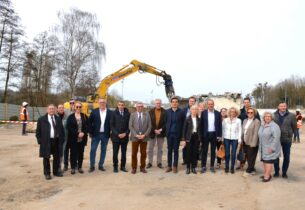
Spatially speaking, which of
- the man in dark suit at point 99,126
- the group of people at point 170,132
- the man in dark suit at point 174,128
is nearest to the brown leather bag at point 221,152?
the group of people at point 170,132

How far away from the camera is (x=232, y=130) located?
7977mm

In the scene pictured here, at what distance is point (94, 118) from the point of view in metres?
8.06

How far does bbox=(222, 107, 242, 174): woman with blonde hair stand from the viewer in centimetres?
796

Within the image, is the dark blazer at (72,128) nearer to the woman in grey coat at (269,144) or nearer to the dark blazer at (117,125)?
the dark blazer at (117,125)

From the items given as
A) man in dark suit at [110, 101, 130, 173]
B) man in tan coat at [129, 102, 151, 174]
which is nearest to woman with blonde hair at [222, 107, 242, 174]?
man in tan coat at [129, 102, 151, 174]

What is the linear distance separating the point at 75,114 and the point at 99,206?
3029 mm

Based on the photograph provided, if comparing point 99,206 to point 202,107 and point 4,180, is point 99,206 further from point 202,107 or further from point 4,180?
point 202,107

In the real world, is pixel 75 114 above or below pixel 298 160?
above

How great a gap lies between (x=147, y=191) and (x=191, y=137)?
6.79ft

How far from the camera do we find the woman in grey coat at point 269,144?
283 inches

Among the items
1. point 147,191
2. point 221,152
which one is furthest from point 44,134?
point 221,152

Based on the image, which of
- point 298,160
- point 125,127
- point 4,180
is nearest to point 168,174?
point 125,127

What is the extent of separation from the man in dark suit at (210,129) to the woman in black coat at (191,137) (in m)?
0.17

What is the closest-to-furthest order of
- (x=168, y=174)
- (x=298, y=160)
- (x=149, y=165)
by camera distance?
(x=168, y=174)
(x=149, y=165)
(x=298, y=160)
